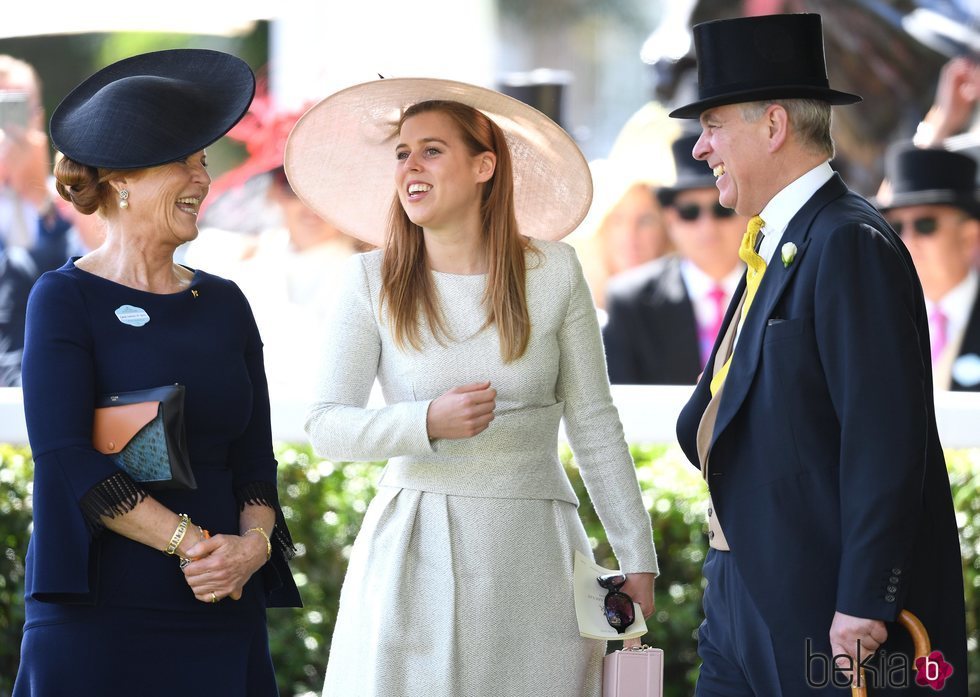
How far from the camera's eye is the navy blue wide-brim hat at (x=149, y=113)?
10.2ft

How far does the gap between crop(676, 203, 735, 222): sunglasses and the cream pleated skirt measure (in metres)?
3.03

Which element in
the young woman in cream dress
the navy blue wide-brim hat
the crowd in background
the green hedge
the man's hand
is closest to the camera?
the man's hand

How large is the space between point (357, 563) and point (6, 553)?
123 inches

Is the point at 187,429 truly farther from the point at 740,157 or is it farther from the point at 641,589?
the point at 740,157

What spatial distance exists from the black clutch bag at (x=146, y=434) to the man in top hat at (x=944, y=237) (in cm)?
405

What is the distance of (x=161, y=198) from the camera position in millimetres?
3205

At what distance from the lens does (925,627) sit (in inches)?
110

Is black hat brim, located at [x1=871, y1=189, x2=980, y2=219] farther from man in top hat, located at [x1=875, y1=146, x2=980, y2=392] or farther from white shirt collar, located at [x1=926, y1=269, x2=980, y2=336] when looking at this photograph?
white shirt collar, located at [x1=926, y1=269, x2=980, y2=336]

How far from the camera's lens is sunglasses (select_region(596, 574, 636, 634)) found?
3.33 metres

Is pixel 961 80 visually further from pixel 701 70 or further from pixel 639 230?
pixel 701 70

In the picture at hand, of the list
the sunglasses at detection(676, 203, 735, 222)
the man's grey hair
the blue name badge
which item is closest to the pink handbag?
the man's grey hair

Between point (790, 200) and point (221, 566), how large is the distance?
1610mm

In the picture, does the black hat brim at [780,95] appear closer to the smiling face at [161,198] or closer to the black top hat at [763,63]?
the black top hat at [763,63]

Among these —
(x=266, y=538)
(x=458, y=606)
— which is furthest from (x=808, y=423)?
(x=266, y=538)
